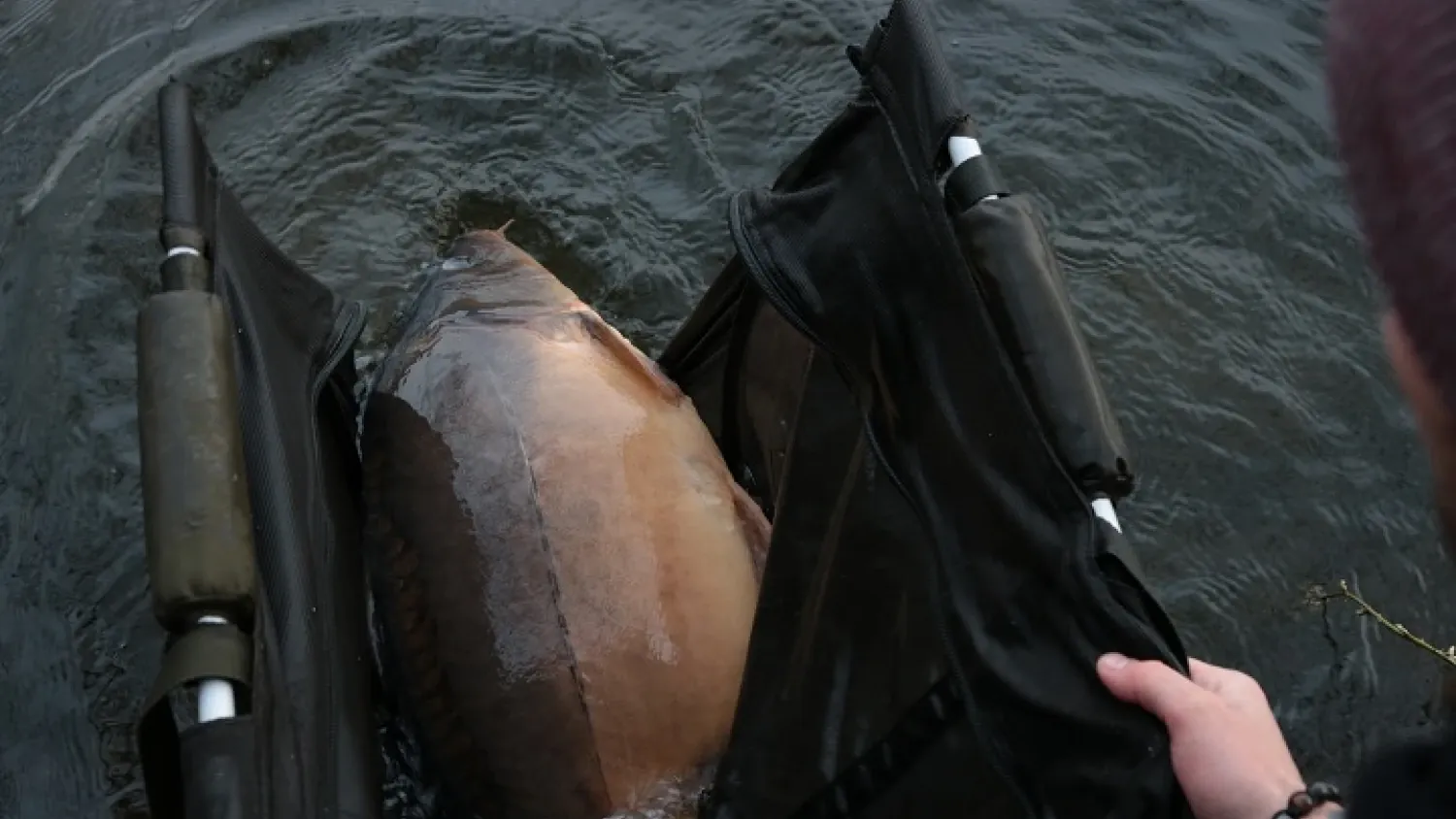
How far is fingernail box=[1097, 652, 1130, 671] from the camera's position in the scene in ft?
6.09

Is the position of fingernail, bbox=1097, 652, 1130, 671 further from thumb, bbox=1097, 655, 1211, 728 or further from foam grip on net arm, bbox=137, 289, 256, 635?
foam grip on net arm, bbox=137, 289, 256, 635

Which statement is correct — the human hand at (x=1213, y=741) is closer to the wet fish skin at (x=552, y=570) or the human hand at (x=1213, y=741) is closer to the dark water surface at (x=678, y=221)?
the wet fish skin at (x=552, y=570)

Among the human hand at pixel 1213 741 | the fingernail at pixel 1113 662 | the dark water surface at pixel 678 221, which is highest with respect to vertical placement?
the fingernail at pixel 1113 662

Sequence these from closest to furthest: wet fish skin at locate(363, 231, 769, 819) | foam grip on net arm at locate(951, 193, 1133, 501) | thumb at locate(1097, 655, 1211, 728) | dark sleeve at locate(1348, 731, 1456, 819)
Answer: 1. dark sleeve at locate(1348, 731, 1456, 819)
2. thumb at locate(1097, 655, 1211, 728)
3. foam grip on net arm at locate(951, 193, 1133, 501)
4. wet fish skin at locate(363, 231, 769, 819)

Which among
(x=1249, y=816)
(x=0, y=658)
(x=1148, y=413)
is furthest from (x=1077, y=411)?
(x=0, y=658)

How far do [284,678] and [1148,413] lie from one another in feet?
9.32

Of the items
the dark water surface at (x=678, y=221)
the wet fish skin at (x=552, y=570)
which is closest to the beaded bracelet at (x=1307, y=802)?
the wet fish skin at (x=552, y=570)

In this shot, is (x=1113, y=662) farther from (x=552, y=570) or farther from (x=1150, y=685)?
(x=552, y=570)

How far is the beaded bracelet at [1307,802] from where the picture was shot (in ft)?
6.20

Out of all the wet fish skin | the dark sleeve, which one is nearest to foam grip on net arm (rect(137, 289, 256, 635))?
the wet fish skin

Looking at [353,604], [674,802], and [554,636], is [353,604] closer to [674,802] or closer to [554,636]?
[554,636]

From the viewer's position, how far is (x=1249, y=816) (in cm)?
193

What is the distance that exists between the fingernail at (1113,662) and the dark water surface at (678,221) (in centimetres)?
186

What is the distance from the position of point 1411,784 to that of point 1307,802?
0.92 meters
